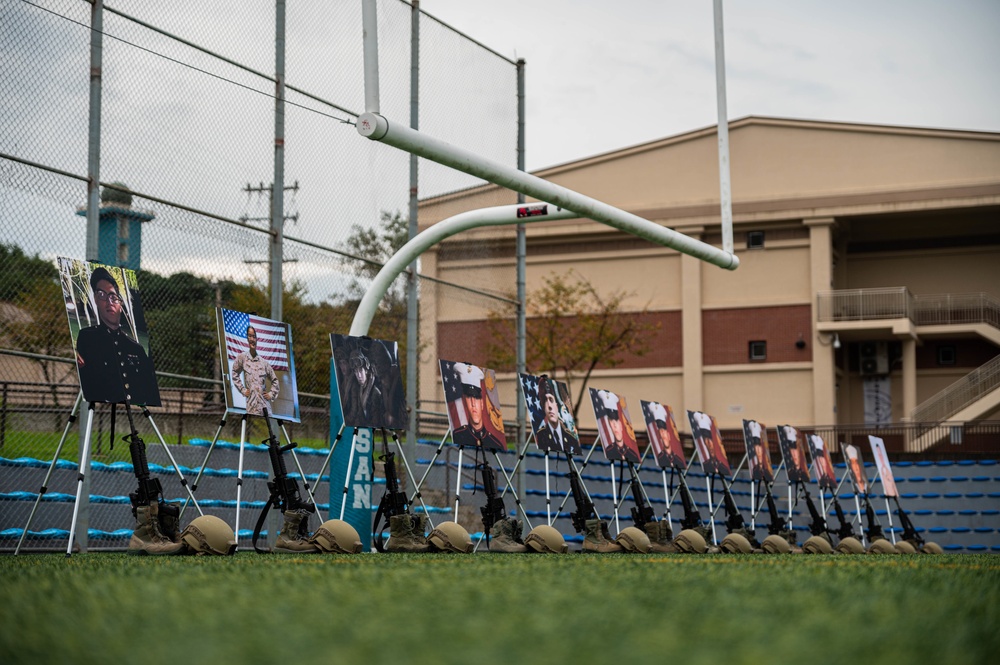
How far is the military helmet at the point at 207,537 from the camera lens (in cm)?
752

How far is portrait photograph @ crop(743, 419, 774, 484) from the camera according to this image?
15977mm

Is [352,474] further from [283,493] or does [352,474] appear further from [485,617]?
[485,617]

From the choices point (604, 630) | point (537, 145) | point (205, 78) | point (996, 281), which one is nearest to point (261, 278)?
point (205, 78)

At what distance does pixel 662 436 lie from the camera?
46.1 feet

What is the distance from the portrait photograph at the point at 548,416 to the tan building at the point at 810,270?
17364 millimetres

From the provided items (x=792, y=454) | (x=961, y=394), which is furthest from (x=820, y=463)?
(x=961, y=394)

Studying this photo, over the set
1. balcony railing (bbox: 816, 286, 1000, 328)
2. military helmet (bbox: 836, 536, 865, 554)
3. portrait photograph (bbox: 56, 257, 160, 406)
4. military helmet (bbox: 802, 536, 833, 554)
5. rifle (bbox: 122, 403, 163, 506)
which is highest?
balcony railing (bbox: 816, 286, 1000, 328)

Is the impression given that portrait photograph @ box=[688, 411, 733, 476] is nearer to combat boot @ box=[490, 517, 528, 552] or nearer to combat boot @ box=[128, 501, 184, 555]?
combat boot @ box=[490, 517, 528, 552]

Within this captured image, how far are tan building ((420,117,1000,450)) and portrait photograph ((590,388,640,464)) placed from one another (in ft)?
53.1

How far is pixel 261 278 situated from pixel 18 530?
307 centimetres

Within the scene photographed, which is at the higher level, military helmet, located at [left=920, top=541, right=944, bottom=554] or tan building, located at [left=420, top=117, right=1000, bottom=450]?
tan building, located at [left=420, top=117, right=1000, bottom=450]

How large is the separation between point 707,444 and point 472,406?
5320mm

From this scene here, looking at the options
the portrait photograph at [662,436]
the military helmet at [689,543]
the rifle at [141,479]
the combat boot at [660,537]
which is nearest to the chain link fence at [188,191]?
the rifle at [141,479]

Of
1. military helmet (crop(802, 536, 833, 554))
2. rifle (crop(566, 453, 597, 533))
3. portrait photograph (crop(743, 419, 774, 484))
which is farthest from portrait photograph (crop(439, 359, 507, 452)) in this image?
portrait photograph (crop(743, 419, 774, 484))
